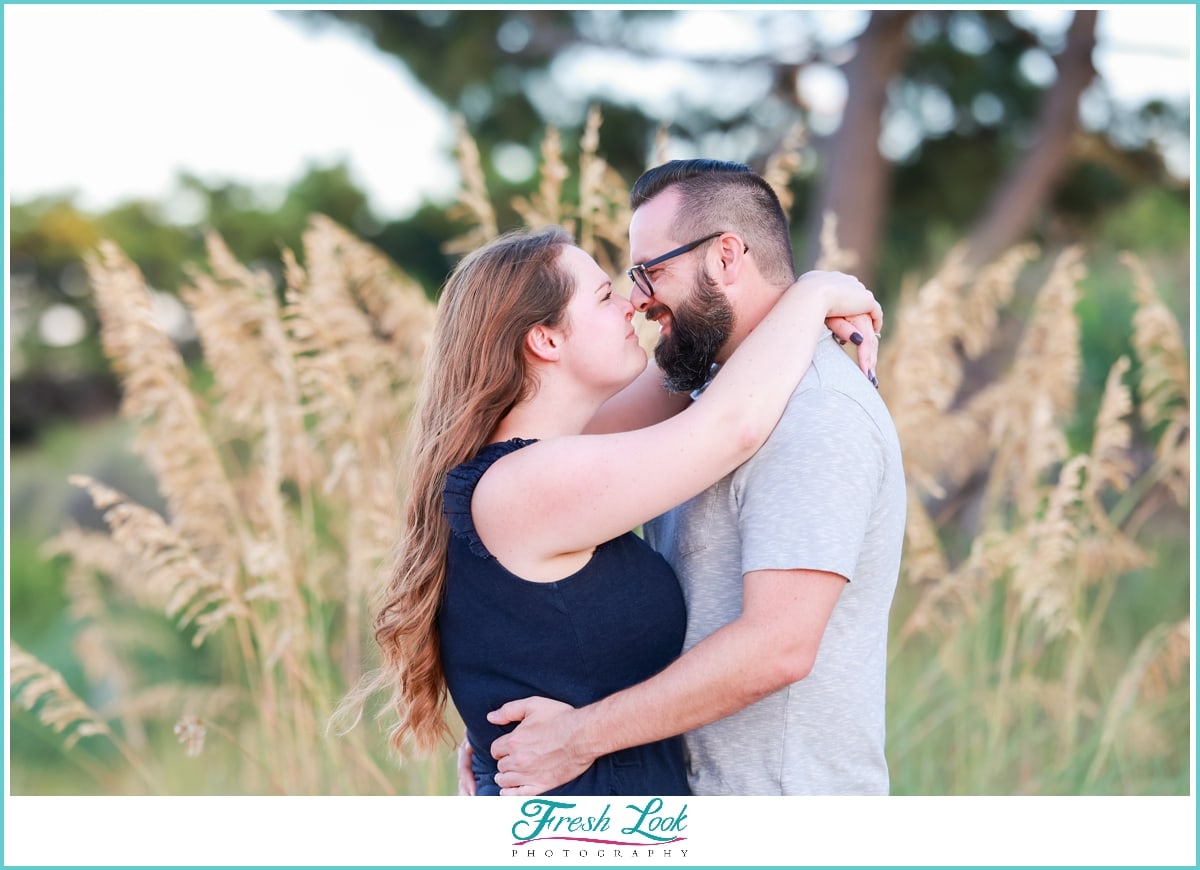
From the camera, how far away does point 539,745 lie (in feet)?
6.63

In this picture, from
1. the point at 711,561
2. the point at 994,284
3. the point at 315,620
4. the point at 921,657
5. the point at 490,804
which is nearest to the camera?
the point at 711,561

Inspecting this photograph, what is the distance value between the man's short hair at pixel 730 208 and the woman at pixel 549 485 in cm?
12

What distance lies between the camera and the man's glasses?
2.28 meters

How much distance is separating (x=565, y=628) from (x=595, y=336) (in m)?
0.56

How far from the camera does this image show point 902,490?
2.08 meters

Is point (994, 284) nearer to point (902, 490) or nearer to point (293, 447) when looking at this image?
point (902, 490)

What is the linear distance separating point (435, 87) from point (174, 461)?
5.20 metres

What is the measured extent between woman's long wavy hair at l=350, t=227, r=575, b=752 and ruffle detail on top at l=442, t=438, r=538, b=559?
82 millimetres

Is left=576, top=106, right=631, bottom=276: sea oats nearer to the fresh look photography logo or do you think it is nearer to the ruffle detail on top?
the ruffle detail on top

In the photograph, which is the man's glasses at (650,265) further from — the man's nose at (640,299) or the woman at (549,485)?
the woman at (549,485)

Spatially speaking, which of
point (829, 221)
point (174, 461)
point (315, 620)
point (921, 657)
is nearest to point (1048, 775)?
point (921, 657)

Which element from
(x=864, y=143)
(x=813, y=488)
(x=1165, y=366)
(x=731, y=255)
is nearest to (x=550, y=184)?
(x=731, y=255)

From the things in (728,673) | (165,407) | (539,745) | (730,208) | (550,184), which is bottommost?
(539,745)

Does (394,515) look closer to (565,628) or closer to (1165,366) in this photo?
(565,628)
